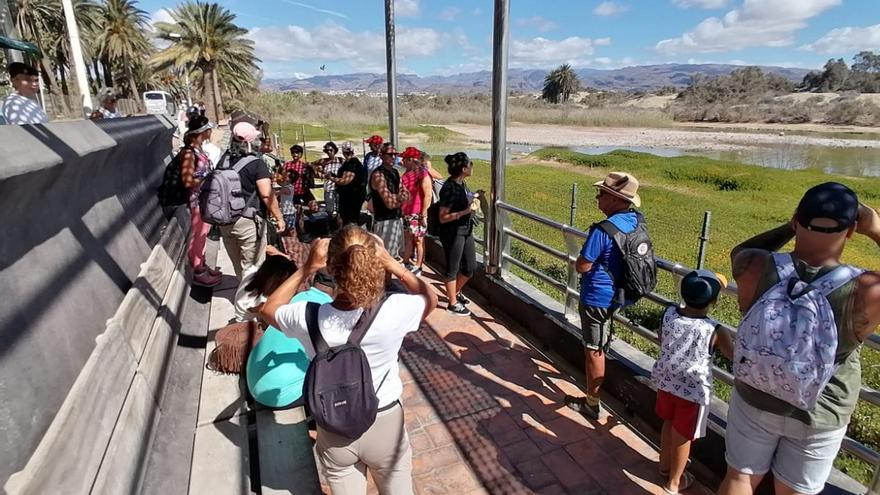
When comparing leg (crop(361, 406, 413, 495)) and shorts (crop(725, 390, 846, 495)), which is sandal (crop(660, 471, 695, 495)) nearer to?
shorts (crop(725, 390, 846, 495))

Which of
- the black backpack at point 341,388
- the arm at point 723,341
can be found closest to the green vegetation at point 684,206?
the arm at point 723,341

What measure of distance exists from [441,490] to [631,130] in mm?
64611

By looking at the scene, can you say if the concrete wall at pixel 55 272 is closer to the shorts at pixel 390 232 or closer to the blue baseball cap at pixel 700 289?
the shorts at pixel 390 232

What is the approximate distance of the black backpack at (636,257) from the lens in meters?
2.85

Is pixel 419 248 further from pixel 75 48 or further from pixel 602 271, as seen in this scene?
pixel 75 48

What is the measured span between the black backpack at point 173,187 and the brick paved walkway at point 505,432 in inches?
102

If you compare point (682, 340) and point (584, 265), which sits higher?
point (584, 265)

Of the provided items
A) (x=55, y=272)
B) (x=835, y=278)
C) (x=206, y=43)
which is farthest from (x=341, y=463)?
(x=206, y=43)

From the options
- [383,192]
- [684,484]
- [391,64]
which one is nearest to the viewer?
[684,484]

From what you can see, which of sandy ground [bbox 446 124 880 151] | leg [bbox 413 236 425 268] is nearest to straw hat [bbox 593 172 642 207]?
leg [bbox 413 236 425 268]

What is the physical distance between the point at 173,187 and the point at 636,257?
4.08 meters

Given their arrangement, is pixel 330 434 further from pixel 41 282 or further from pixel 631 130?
pixel 631 130

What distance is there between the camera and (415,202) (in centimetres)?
543

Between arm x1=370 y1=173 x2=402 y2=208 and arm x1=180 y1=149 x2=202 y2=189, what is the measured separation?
1619 mm
